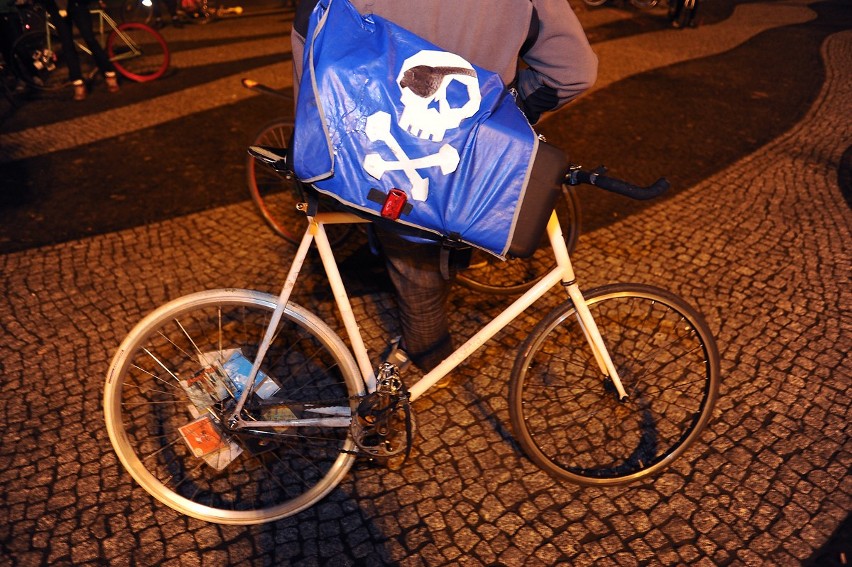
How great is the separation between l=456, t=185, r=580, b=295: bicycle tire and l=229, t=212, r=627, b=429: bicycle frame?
1194mm

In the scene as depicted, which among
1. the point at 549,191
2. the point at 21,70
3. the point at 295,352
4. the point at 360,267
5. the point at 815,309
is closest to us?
the point at 549,191

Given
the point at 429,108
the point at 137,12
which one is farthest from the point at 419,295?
the point at 137,12

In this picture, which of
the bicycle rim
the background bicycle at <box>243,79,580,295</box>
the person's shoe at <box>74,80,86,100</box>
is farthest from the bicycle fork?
the bicycle rim

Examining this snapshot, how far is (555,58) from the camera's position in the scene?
2.53m

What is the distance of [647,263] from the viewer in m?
4.59

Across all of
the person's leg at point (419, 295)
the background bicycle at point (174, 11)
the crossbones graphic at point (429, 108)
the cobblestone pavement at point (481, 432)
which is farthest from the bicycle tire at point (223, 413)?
the background bicycle at point (174, 11)

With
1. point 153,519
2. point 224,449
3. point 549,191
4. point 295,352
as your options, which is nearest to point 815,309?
point 549,191

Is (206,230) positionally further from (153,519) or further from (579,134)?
(579,134)

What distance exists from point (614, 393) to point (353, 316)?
47.3 inches

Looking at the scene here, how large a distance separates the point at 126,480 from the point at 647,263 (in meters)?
3.48

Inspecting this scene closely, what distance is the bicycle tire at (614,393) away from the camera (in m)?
2.75

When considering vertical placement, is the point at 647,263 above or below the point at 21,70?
above

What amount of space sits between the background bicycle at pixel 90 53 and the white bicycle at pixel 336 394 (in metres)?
5.60

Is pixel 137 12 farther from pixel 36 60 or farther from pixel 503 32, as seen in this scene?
pixel 503 32
